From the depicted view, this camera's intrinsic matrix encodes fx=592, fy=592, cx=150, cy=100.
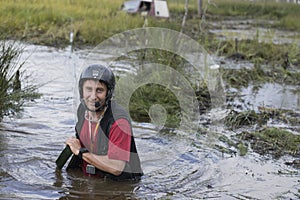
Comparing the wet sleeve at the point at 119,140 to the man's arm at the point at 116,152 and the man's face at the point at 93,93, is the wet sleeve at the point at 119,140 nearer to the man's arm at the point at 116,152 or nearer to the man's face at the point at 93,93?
the man's arm at the point at 116,152

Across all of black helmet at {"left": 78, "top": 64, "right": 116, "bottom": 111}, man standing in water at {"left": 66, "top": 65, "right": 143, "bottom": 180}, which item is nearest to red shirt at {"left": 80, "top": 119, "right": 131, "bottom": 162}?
man standing in water at {"left": 66, "top": 65, "right": 143, "bottom": 180}

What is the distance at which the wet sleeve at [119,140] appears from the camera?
15.6 feet

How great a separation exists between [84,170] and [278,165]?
2029 mm

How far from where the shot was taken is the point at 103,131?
15.9 feet

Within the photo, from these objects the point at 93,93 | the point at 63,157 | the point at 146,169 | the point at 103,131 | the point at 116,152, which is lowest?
the point at 146,169

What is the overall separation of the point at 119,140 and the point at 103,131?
0.18 meters

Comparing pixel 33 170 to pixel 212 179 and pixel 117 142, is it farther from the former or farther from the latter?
pixel 212 179

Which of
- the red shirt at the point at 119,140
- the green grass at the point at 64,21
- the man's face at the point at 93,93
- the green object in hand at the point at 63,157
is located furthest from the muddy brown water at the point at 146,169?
the green grass at the point at 64,21

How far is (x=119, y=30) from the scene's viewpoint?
14852 millimetres

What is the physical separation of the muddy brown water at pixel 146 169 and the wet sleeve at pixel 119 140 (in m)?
0.36

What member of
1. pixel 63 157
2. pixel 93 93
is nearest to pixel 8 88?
pixel 63 157

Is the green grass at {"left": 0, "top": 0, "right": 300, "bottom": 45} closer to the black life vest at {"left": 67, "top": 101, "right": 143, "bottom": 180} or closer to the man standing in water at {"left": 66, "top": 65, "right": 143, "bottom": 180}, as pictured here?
the black life vest at {"left": 67, "top": 101, "right": 143, "bottom": 180}

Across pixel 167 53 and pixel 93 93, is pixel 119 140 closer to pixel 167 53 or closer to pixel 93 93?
pixel 93 93

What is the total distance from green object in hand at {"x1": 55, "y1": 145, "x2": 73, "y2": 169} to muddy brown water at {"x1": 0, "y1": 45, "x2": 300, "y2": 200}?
0.08m
